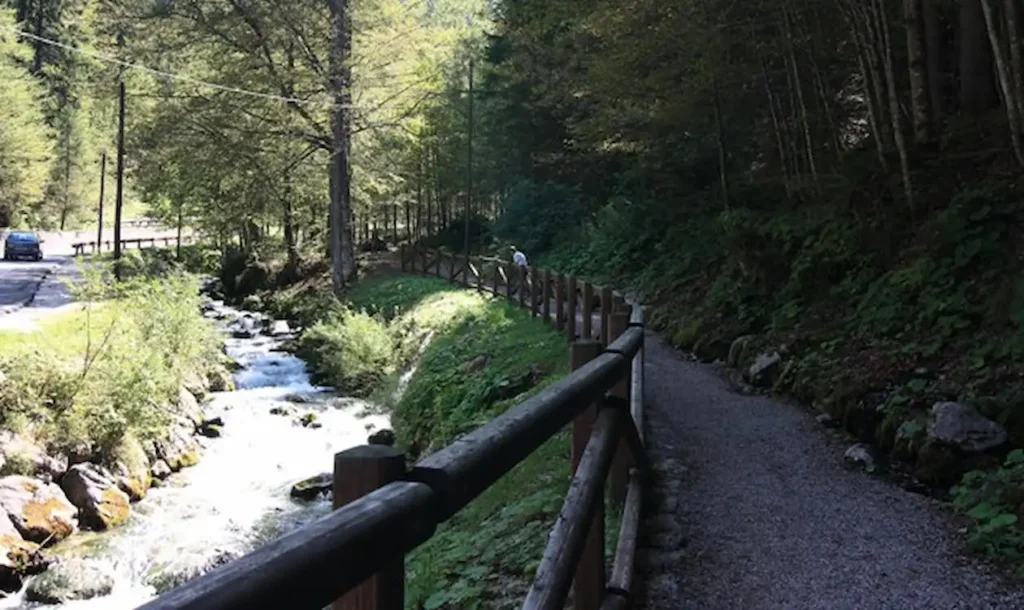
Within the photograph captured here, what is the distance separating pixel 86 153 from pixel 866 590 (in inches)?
2614

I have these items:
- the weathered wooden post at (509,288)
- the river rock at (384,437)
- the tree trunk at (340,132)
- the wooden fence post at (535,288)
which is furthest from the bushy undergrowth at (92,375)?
the tree trunk at (340,132)

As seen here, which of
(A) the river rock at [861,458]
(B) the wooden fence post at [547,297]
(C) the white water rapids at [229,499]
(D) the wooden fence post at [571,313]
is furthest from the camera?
(B) the wooden fence post at [547,297]

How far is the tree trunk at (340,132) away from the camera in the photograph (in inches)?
961

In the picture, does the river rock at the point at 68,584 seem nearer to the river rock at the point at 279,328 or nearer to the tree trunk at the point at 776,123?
the tree trunk at the point at 776,123

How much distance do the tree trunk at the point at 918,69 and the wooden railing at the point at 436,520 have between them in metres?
7.01

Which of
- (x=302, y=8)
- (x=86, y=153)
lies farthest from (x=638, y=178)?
(x=86, y=153)

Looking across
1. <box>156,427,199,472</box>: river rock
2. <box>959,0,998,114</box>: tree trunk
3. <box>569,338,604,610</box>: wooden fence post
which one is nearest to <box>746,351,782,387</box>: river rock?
<box>959,0,998,114</box>: tree trunk

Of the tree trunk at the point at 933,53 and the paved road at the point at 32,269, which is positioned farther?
the paved road at the point at 32,269

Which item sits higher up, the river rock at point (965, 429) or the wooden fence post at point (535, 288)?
the wooden fence post at point (535, 288)

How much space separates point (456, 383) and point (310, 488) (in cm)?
273

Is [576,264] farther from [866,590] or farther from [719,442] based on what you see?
[866,590]

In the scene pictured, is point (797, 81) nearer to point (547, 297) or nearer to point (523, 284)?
point (547, 297)

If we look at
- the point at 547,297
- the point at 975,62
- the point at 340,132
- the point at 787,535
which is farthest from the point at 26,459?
the point at 340,132

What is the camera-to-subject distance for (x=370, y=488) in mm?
1563
